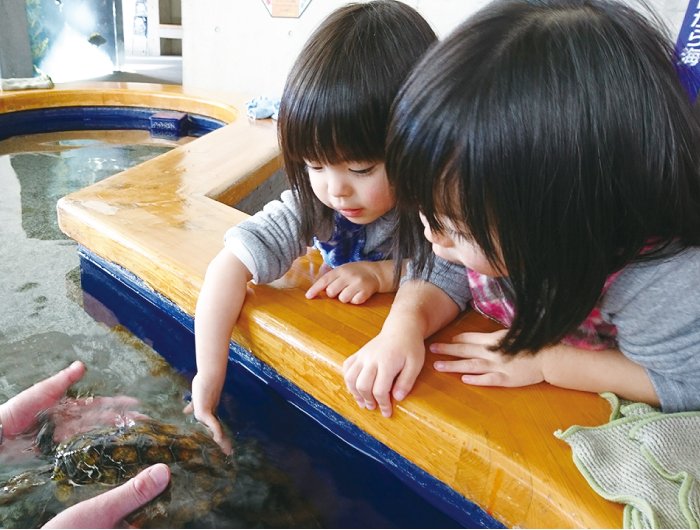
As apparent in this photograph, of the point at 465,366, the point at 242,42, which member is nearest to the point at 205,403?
the point at 465,366

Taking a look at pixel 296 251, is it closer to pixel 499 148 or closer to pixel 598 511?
pixel 499 148

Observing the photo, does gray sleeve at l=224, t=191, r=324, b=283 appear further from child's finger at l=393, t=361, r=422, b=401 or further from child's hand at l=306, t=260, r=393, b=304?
child's finger at l=393, t=361, r=422, b=401

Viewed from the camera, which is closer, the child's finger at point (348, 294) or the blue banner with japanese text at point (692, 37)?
the child's finger at point (348, 294)

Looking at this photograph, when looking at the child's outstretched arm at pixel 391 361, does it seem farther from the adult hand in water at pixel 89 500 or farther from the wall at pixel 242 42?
the wall at pixel 242 42

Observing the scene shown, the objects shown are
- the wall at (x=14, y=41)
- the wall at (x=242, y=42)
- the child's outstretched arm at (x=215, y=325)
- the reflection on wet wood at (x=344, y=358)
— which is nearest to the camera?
the reflection on wet wood at (x=344, y=358)

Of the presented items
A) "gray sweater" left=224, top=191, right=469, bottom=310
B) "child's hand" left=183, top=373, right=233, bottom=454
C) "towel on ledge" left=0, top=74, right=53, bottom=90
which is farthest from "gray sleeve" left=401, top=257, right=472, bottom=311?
"towel on ledge" left=0, top=74, right=53, bottom=90

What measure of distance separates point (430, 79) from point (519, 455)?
670 mm

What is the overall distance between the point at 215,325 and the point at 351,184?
51 cm

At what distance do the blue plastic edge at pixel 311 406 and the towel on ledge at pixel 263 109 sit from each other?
2027mm

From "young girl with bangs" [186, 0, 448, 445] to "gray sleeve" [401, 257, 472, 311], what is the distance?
14 cm

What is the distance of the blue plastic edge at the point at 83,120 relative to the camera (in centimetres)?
382

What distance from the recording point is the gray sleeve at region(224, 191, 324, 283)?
4.22 ft

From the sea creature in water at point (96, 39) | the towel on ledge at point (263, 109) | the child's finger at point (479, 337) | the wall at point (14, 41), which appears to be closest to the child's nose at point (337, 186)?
the child's finger at point (479, 337)

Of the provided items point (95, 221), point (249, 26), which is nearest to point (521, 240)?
point (95, 221)
